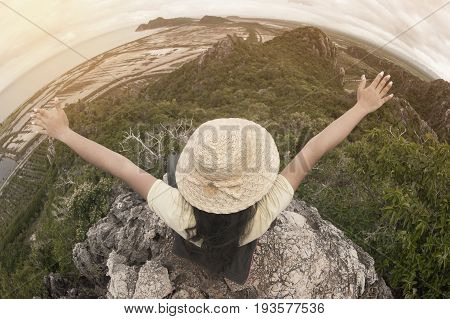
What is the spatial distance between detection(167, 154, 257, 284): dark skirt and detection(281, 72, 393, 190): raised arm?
0.40m

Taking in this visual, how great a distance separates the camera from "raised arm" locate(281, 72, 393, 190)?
2.05 m

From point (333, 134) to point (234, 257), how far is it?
0.72 metres

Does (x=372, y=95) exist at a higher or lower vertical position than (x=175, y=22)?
higher

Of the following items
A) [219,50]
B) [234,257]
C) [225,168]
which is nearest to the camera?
[225,168]

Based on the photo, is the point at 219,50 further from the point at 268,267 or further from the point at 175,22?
the point at 268,267

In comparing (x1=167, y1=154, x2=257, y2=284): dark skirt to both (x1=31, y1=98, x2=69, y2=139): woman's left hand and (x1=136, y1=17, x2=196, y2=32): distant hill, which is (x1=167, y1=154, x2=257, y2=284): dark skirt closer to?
(x1=31, y1=98, x2=69, y2=139): woman's left hand

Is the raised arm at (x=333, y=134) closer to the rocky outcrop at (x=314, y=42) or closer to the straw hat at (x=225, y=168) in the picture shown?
the straw hat at (x=225, y=168)

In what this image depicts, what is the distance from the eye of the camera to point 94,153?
2006 millimetres

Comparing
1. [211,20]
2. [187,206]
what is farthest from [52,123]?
[211,20]

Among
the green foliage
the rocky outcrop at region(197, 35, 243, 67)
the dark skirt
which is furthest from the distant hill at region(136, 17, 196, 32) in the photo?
the green foliage

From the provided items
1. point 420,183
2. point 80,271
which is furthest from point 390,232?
point 80,271

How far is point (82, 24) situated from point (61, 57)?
0.26 meters

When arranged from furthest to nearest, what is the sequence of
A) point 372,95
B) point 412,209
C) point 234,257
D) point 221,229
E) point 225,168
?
point 412,209
point 234,257
point 372,95
point 221,229
point 225,168

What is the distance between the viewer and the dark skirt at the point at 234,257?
2316mm
